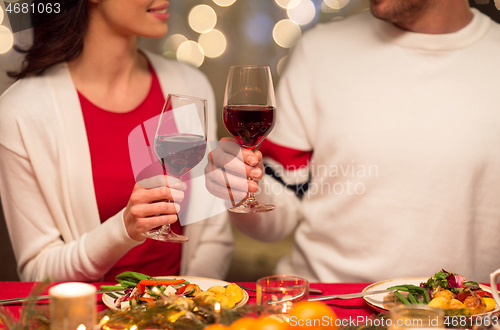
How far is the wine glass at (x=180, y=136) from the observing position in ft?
2.72

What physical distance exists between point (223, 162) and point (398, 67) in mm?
842

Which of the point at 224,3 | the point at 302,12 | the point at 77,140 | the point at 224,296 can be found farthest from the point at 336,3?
the point at 224,296

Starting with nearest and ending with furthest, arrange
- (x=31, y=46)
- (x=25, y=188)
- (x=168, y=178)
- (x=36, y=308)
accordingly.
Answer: (x=36, y=308)
(x=168, y=178)
(x=25, y=188)
(x=31, y=46)

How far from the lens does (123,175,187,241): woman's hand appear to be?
0.91m

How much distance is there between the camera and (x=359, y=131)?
4.79 ft

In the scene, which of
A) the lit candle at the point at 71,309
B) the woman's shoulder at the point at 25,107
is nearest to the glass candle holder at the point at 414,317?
the lit candle at the point at 71,309

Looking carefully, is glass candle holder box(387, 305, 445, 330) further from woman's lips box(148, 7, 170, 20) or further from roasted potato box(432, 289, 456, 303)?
woman's lips box(148, 7, 170, 20)

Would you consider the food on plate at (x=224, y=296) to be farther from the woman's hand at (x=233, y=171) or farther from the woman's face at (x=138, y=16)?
the woman's face at (x=138, y=16)

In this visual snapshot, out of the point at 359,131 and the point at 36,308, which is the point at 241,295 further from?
the point at 359,131

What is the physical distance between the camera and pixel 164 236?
85cm

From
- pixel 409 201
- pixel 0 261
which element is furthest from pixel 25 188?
pixel 409 201

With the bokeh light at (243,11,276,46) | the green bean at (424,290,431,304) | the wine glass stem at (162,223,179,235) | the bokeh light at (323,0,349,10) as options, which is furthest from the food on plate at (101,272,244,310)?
the bokeh light at (323,0,349,10)

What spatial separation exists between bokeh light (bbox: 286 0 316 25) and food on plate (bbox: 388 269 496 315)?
3.85 ft

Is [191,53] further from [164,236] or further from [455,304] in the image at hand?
[455,304]
